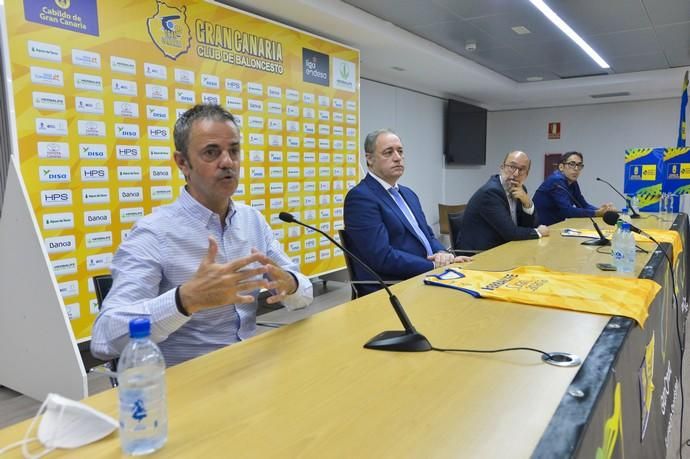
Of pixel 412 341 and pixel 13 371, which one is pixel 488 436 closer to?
pixel 412 341

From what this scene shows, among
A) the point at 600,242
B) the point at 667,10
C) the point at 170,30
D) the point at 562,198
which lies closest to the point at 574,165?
the point at 562,198

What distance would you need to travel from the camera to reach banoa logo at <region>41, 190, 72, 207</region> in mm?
2420

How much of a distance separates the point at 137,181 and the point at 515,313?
2.36 m

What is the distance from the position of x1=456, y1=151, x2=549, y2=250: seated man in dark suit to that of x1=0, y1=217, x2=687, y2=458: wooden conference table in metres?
1.69

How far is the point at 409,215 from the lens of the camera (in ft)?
8.66

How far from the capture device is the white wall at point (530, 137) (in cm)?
680

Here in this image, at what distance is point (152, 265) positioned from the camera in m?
1.31

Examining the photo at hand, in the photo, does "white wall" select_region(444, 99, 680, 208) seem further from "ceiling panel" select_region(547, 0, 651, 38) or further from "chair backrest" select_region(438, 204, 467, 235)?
"ceiling panel" select_region(547, 0, 651, 38)

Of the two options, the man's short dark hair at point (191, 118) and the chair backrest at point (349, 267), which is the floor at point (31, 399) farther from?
the man's short dark hair at point (191, 118)

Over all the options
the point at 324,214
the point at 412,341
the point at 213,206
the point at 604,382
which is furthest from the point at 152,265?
the point at 324,214

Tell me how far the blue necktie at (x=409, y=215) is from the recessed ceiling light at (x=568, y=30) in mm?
2459

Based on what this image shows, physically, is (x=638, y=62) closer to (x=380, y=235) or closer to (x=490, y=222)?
(x=490, y=222)

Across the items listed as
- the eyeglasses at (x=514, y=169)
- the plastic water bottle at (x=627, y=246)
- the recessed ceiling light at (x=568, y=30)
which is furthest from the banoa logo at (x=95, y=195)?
the recessed ceiling light at (x=568, y=30)

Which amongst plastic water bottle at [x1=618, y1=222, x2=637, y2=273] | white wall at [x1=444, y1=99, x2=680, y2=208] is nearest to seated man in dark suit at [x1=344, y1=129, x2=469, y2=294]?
plastic water bottle at [x1=618, y1=222, x2=637, y2=273]
